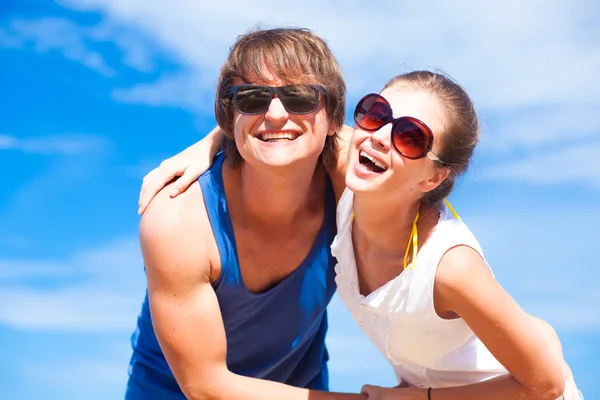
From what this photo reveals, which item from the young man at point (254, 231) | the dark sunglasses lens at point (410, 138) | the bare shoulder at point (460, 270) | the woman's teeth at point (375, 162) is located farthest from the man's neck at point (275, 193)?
the bare shoulder at point (460, 270)

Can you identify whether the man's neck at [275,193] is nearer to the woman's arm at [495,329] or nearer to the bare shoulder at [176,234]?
the bare shoulder at [176,234]

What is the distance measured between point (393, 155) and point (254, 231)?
1.15 meters

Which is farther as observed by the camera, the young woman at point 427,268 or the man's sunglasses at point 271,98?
the man's sunglasses at point 271,98

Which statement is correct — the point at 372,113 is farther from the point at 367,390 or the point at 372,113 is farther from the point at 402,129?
the point at 367,390

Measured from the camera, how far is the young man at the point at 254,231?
4707mm

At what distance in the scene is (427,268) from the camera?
4324 mm

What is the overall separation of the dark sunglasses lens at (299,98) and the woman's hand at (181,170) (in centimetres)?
71

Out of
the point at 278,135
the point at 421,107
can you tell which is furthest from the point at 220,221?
the point at 421,107

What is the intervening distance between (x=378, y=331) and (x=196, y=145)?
1.70m

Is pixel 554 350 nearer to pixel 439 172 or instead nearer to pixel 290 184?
pixel 439 172

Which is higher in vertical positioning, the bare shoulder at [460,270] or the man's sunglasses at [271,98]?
the man's sunglasses at [271,98]

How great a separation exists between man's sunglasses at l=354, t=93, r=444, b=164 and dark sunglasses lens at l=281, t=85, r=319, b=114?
413 mm

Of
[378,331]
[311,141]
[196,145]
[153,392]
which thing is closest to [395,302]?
[378,331]

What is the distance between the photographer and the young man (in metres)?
4.71
